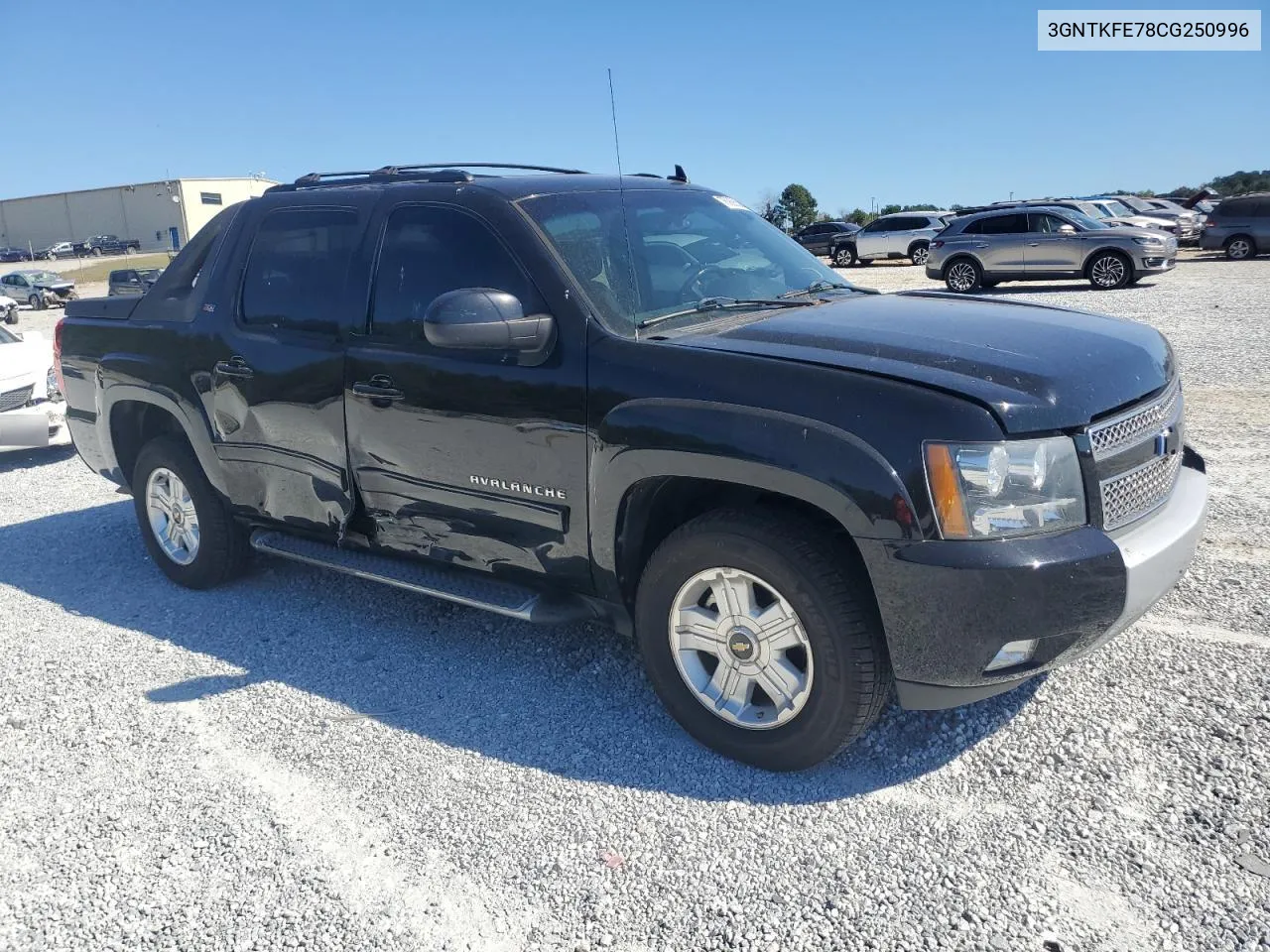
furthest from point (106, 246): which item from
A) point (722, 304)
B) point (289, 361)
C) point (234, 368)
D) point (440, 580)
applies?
point (722, 304)

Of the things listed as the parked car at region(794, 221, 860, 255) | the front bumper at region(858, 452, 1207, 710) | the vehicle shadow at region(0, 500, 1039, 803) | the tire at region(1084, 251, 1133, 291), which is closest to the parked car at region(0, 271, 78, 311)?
the parked car at region(794, 221, 860, 255)

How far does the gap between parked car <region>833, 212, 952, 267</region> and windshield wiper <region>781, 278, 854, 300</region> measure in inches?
1070

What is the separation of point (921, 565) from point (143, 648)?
3556mm

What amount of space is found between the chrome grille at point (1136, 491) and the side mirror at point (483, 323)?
1.88 metres

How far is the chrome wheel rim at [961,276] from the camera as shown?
20.6m

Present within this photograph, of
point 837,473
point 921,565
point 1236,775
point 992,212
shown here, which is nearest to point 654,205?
point 837,473

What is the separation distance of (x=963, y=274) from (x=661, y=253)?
59.5 feet

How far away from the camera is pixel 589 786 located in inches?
133

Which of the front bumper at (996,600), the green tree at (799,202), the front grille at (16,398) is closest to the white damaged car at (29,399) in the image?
the front grille at (16,398)

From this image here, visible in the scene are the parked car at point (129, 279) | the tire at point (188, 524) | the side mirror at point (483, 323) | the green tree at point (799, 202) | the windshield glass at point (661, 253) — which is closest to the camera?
the side mirror at point (483, 323)

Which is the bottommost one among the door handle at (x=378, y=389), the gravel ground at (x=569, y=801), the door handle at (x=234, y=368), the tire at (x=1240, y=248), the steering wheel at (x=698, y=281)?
the gravel ground at (x=569, y=801)

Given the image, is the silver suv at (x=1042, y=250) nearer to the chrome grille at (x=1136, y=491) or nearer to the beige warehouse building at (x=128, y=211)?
the chrome grille at (x=1136, y=491)

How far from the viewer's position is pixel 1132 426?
126 inches

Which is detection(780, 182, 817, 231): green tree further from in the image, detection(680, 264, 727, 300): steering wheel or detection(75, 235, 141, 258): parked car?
detection(680, 264, 727, 300): steering wheel
